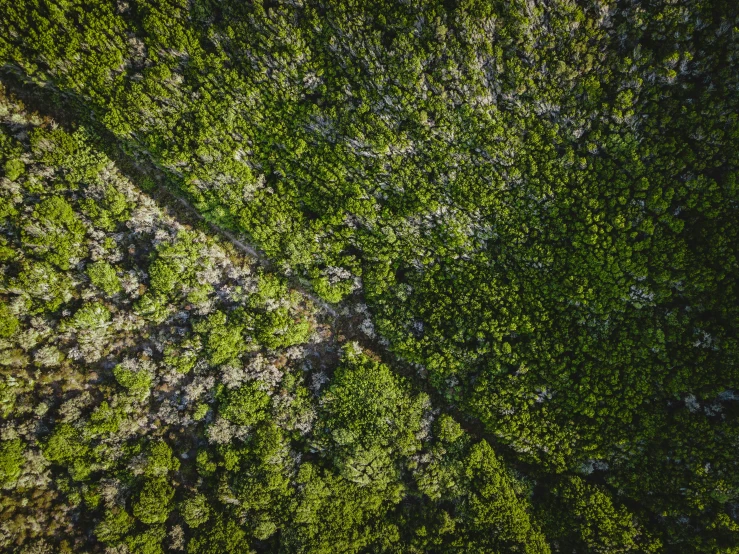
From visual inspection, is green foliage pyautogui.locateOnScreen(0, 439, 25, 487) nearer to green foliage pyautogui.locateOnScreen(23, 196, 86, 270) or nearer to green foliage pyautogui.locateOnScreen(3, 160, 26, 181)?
green foliage pyautogui.locateOnScreen(23, 196, 86, 270)

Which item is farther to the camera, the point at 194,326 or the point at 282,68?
the point at 194,326

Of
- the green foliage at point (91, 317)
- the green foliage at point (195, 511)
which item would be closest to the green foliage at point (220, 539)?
the green foliage at point (195, 511)

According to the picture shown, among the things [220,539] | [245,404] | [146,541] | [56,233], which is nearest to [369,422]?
[245,404]

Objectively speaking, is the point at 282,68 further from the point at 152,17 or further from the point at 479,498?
the point at 479,498

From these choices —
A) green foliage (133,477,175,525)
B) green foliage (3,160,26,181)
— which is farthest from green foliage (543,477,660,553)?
green foliage (3,160,26,181)

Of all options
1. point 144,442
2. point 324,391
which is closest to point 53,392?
point 144,442

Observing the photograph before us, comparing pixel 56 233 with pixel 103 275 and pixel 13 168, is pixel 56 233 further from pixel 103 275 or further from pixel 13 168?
pixel 13 168

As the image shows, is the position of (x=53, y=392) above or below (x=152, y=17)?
below

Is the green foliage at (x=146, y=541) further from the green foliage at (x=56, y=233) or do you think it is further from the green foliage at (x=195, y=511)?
the green foliage at (x=56, y=233)
